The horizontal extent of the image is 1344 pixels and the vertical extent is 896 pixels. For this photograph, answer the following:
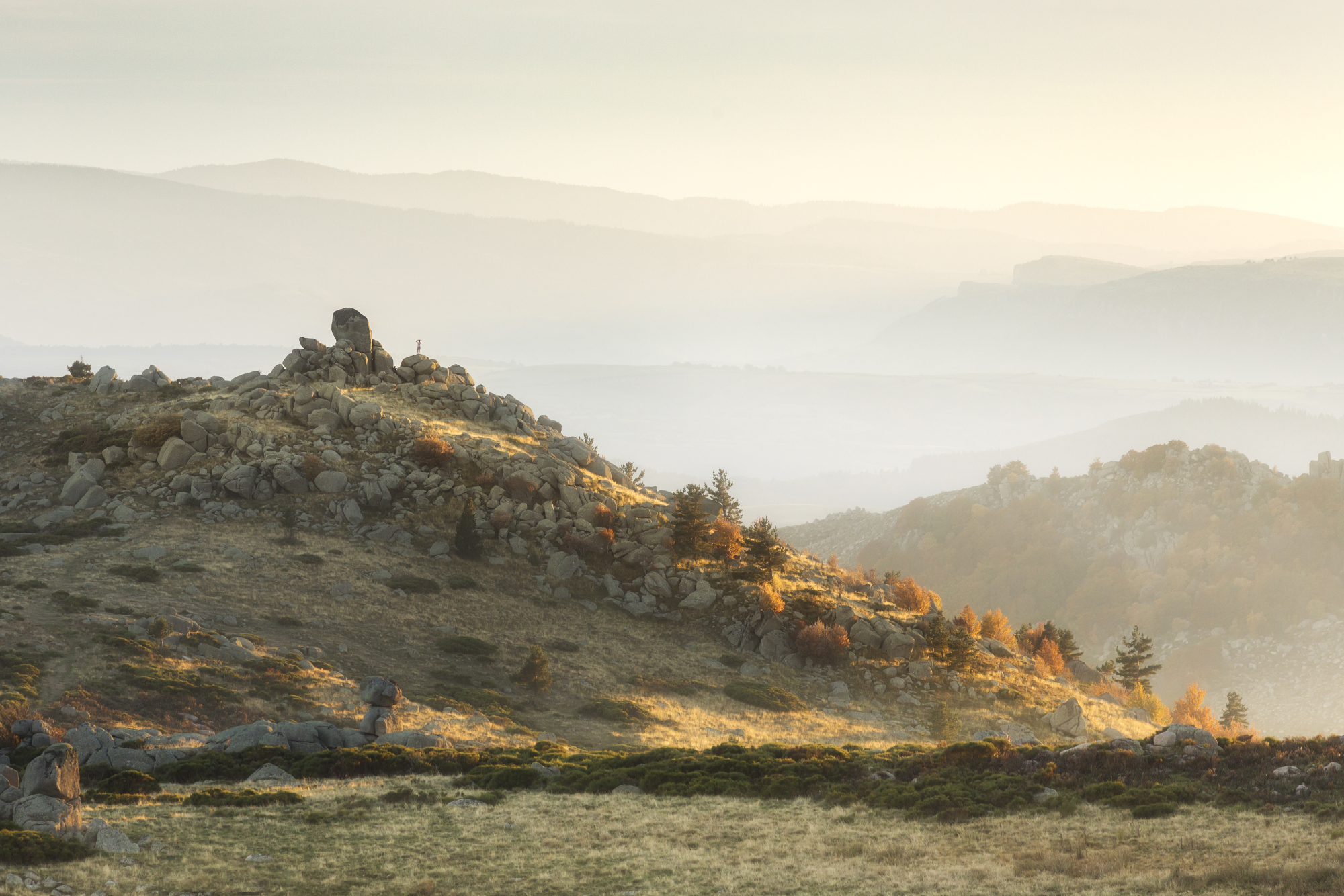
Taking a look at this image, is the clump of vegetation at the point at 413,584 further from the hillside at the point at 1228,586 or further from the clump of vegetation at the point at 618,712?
the hillside at the point at 1228,586

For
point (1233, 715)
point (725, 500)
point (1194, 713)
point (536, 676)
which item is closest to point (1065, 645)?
point (1233, 715)

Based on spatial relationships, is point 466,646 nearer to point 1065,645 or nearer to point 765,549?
point 765,549

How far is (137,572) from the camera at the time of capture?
51.2 m

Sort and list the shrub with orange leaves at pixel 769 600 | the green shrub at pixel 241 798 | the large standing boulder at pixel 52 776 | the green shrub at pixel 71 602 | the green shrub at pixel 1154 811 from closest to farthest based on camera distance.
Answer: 1. the large standing boulder at pixel 52 776
2. the green shrub at pixel 1154 811
3. the green shrub at pixel 241 798
4. the green shrub at pixel 71 602
5. the shrub with orange leaves at pixel 769 600

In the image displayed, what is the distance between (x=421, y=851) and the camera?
26172 millimetres

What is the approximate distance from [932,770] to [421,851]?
2137cm

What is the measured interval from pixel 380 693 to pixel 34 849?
2110 centimetres

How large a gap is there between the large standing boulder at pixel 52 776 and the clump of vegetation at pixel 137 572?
29.6 metres

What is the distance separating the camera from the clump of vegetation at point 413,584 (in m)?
58.3

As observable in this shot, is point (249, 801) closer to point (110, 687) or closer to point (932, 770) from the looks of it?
point (110, 687)

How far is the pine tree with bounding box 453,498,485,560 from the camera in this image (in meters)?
64.8

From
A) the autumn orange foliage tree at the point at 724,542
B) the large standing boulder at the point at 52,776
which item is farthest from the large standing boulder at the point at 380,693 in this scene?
the autumn orange foliage tree at the point at 724,542

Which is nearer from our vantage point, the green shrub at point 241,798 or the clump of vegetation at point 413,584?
the green shrub at point 241,798

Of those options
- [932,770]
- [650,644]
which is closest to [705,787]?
[932,770]
